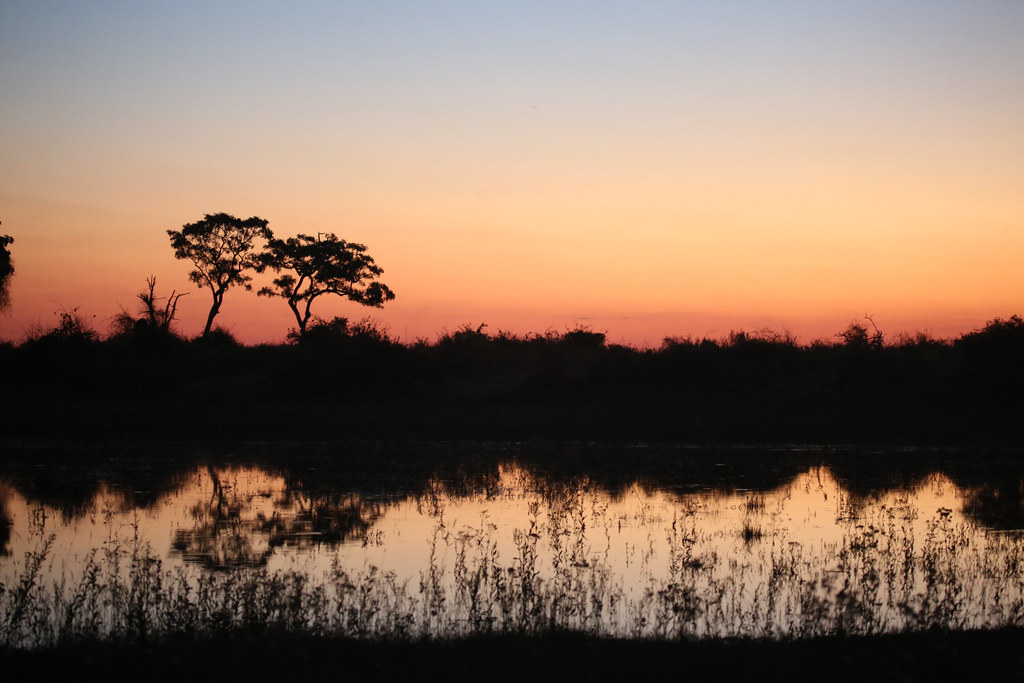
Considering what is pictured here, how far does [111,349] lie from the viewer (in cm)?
4062

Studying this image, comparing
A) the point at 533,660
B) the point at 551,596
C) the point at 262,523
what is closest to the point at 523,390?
the point at 262,523

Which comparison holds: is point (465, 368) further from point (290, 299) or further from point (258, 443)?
point (290, 299)

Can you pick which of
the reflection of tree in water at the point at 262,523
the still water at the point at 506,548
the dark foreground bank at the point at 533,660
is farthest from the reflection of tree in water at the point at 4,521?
the dark foreground bank at the point at 533,660

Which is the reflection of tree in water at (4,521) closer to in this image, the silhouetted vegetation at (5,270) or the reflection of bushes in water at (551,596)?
the reflection of bushes in water at (551,596)

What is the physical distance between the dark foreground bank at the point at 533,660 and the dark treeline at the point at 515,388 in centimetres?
2060

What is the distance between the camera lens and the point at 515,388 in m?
36.9

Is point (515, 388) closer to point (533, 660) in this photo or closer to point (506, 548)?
point (506, 548)

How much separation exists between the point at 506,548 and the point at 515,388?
24193 mm

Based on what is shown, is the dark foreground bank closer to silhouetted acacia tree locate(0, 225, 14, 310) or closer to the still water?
the still water

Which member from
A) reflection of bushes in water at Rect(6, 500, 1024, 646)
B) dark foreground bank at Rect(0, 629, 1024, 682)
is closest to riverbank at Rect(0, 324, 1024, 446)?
reflection of bushes in water at Rect(6, 500, 1024, 646)

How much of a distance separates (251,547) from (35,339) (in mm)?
33151

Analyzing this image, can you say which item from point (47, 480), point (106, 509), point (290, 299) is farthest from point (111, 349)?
point (106, 509)

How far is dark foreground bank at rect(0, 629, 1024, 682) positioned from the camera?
23.7 ft

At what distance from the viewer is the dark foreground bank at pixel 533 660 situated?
7230 millimetres
